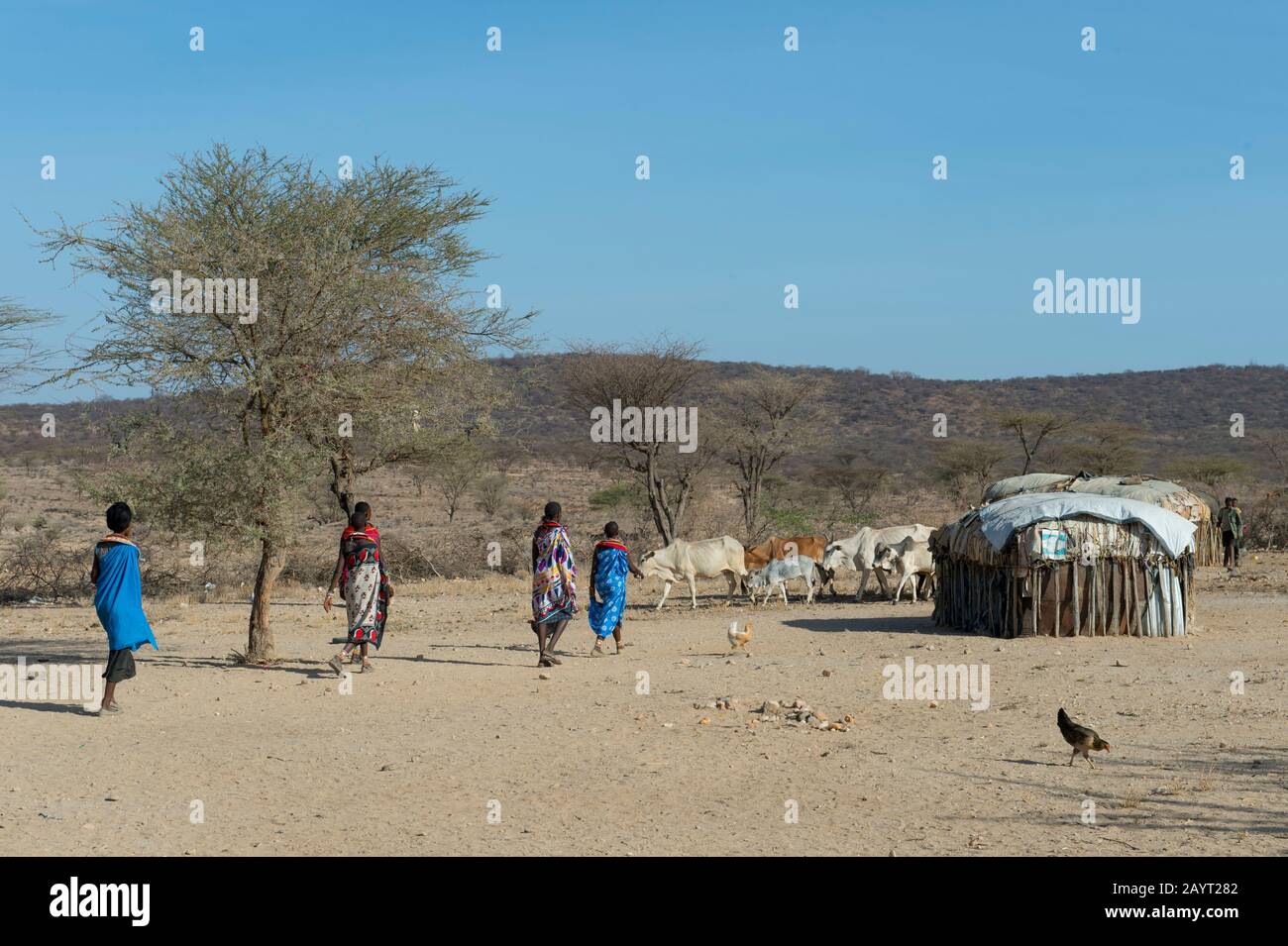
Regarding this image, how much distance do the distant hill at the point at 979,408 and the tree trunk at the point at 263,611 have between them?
1931 inches

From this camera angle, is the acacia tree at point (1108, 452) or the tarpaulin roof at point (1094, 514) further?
the acacia tree at point (1108, 452)

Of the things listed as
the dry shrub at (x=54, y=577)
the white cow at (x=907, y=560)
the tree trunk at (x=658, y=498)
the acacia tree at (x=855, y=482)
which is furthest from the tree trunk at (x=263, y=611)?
the acacia tree at (x=855, y=482)

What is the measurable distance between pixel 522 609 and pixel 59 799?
40.2ft

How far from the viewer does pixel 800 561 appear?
779 inches

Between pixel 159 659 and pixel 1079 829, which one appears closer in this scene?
pixel 1079 829

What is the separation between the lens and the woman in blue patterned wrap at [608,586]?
14391mm

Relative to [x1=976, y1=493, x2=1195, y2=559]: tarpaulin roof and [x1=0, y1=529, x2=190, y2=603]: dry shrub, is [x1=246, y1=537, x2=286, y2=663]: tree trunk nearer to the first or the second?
[x1=976, y1=493, x2=1195, y2=559]: tarpaulin roof

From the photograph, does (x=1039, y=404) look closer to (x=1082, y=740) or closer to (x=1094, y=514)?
(x=1094, y=514)

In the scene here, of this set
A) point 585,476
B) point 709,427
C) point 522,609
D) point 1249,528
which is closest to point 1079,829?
point 522,609

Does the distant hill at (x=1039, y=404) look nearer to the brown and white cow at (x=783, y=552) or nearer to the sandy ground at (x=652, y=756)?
the brown and white cow at (x=783, y=552)

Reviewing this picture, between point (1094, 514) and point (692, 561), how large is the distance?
680cm
